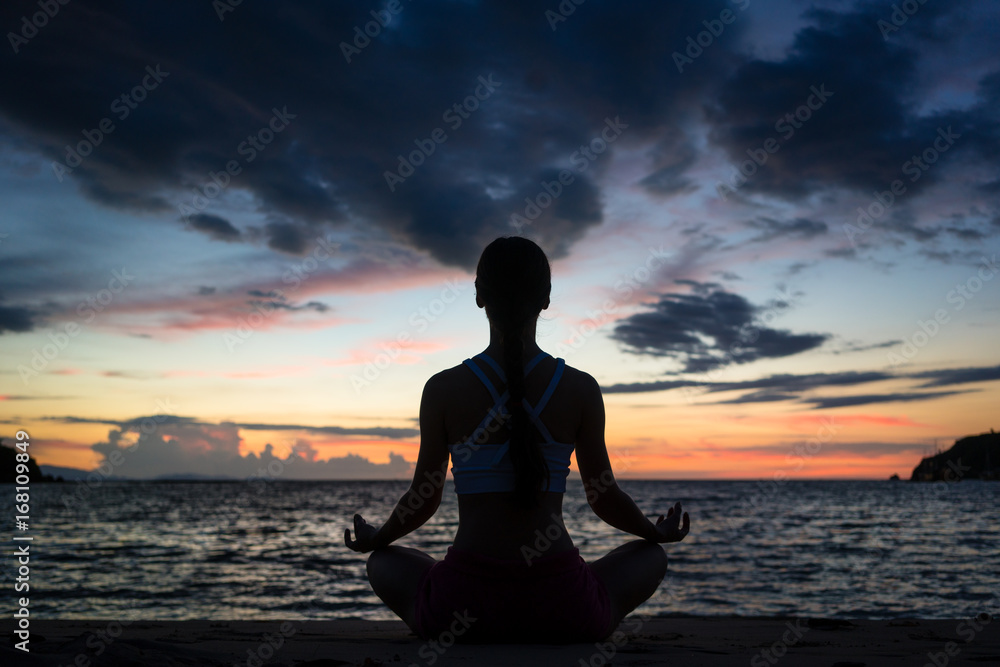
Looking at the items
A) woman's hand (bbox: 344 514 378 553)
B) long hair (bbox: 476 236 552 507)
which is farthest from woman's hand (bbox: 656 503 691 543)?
woman's hand (bbox: 344 514 378 553)

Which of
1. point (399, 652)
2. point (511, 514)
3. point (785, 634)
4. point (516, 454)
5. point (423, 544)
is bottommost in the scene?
point (423, 544)

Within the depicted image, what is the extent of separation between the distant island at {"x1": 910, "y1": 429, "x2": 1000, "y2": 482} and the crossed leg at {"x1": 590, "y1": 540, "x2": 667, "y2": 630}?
175 metres

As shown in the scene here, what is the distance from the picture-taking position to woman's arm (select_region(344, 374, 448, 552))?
2.77 m

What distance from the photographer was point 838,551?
17.1 meters

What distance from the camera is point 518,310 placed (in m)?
2.71

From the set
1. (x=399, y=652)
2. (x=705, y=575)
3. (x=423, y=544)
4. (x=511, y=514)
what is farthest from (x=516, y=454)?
(x=423, y=544)

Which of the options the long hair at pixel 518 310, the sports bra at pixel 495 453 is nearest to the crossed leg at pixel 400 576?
the sports bra at pixel 495 453

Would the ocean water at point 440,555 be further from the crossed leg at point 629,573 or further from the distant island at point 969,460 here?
the distant island at point 969,460

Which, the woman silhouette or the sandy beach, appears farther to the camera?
the woman silhouette

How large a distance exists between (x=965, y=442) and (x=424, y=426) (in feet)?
617

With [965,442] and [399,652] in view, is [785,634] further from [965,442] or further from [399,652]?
[965,442]

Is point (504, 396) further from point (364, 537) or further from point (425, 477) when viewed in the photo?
point (364, 537)

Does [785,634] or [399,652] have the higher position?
[399,652]

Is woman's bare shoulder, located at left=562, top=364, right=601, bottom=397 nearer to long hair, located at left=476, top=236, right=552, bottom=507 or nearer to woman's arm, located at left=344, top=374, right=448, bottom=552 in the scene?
long hair, located at left=476, top=236, right=552, bottom=507
